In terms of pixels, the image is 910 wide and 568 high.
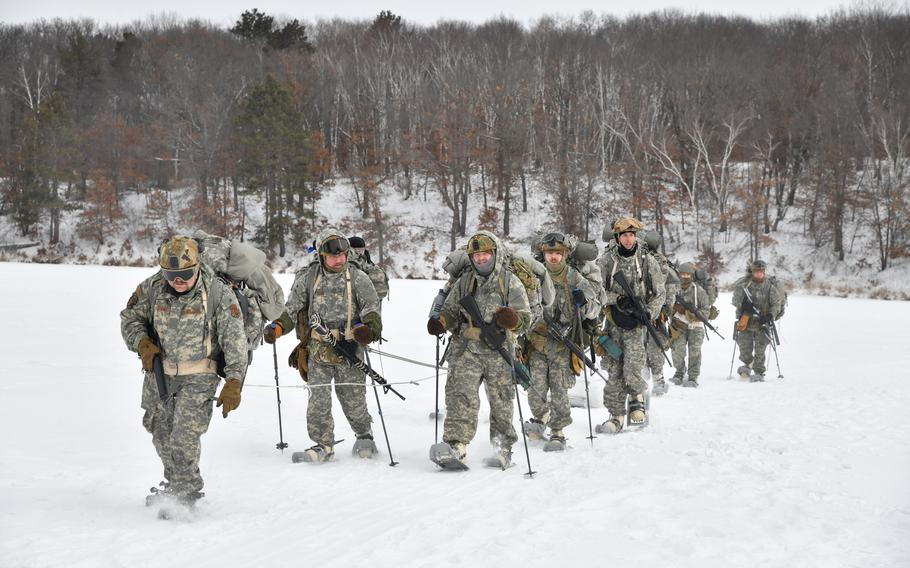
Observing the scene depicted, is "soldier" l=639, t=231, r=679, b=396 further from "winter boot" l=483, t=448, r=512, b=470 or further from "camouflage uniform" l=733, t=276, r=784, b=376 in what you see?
"winter boot" l=483, t=448, r=512, b=470

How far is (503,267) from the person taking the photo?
22.9 ft

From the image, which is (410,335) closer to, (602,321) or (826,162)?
(602,321)

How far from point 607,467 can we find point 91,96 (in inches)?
2413

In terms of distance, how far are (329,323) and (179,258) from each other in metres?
2.06

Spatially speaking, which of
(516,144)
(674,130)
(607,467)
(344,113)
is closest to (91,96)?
(344,113)

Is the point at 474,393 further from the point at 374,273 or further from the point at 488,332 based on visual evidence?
the point at 374,273

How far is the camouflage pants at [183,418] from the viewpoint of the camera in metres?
5.38

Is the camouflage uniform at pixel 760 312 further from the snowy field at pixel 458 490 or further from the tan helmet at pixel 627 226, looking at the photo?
the tan helmet at pixel 627 226

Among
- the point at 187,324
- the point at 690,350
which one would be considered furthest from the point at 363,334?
the point at 690,350

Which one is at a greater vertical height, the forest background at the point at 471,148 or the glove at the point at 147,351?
the forest background at the point at 471,148

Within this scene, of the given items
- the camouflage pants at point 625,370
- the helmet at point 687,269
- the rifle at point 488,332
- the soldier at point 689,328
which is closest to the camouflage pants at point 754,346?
the soldier at point 689,328

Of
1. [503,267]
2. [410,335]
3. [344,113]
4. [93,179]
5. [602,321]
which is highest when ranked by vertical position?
[344,113]

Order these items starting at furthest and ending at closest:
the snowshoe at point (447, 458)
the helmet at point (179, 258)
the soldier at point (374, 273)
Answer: the soldier at point (374, 273), the snowshoe at point (447, 458), the helmet at point (179, 258)

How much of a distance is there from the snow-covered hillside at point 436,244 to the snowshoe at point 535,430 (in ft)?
A: 97.3
